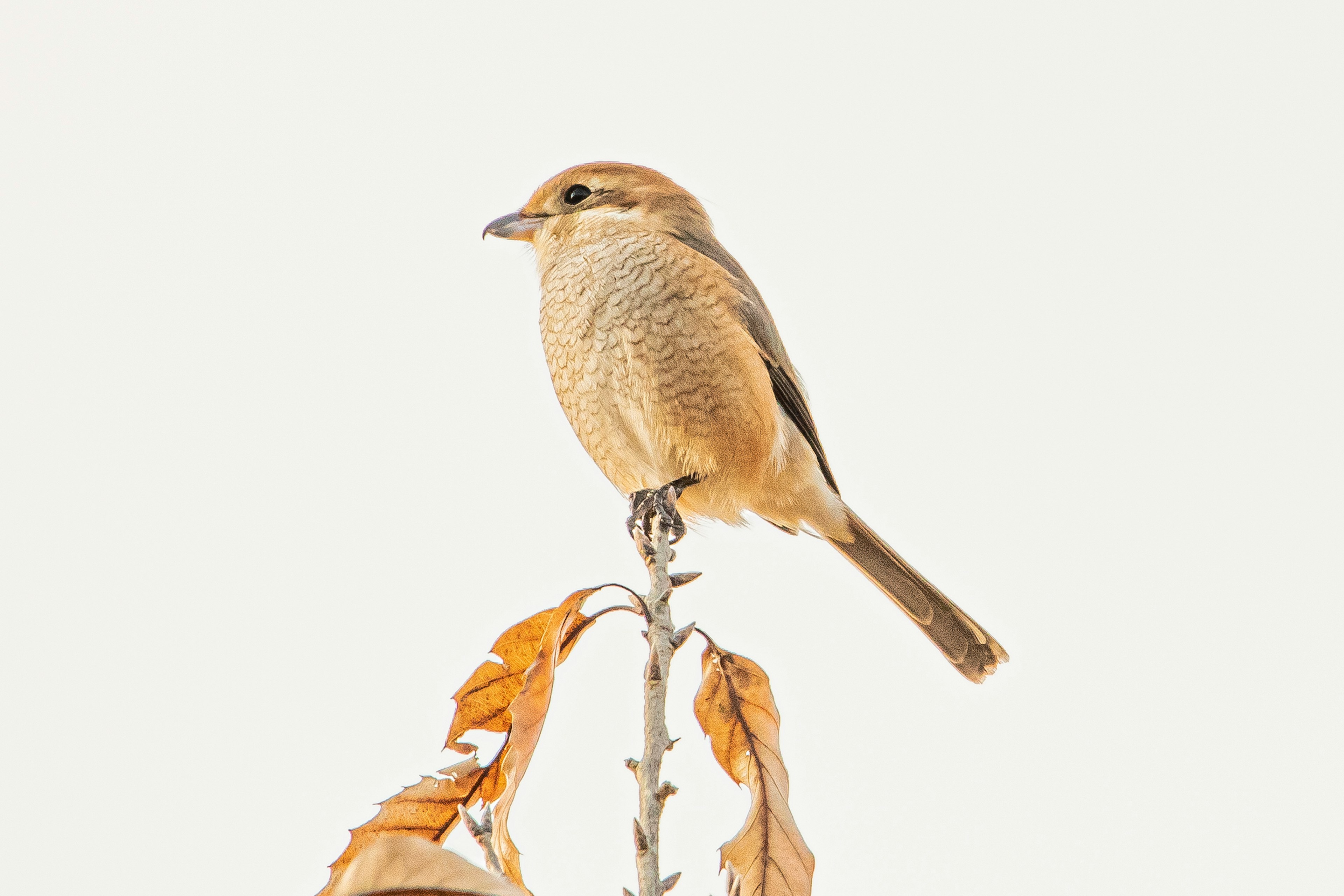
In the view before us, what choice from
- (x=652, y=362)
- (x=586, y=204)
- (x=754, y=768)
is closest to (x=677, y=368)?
(x=652, y=362)

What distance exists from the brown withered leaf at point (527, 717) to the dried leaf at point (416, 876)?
37cm

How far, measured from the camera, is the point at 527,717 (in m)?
2.04

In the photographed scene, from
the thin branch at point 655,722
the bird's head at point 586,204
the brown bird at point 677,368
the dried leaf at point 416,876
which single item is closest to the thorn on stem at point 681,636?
the thin branch at point 655,722

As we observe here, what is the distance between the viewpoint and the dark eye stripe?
402 cm

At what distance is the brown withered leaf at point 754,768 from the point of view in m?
2.01

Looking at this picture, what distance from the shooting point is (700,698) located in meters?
2.31

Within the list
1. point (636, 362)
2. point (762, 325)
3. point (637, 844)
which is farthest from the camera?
point (762, 325)

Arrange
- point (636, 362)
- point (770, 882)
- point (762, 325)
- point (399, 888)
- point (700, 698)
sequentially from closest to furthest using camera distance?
1. point (399, 888)
2. point (770, 882)
3. point (700, 698)
4. point (636, 362)
5. point (762, 325)

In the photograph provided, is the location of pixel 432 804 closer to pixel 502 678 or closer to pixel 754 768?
pixel 502 678

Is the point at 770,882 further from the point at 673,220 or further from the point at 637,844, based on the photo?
the point at 673,220

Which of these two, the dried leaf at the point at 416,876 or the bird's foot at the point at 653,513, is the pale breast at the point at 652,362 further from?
the dried leaf at the point at 416,876

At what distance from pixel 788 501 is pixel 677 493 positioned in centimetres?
69

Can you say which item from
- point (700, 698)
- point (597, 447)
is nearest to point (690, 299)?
point (597, 447)

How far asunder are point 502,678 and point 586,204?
2.05 m
